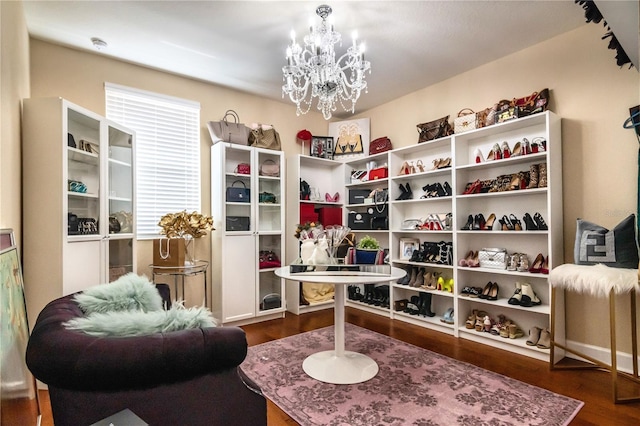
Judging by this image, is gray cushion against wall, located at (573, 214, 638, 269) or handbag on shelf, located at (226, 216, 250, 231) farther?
handbag on shelf, located at (226, 216, 250, 231)

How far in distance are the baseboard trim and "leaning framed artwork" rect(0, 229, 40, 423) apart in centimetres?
370

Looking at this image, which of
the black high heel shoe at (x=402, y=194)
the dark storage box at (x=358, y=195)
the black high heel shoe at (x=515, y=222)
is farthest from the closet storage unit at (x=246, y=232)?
the black high heel shoe at (x=515, y=222)

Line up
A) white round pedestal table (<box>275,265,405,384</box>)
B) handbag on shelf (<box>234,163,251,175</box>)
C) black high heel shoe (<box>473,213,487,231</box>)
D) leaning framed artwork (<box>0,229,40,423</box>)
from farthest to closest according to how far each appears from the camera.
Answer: handbag on shelf (<box>234,163,251,175</box>) < black high heel shoe (<box>473,213,487,231</box>) < white round pedestal table (<box>275,265,405,384</box>) < leaning framed artwork (<box>0,229,40,423</box>)

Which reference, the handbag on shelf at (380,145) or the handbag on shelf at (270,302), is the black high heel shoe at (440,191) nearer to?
the handbag on shelf at (380,145)

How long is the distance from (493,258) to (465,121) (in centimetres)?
143

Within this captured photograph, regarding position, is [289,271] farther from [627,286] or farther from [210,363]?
[627,286]

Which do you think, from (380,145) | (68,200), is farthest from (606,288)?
(68,200)

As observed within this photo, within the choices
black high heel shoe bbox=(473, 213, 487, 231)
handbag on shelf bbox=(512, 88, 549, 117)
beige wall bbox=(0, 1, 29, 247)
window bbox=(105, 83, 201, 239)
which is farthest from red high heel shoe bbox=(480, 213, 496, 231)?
beige wall bbox=(0, 1, 29, 247)

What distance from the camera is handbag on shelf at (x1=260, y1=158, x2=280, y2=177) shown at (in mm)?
3896

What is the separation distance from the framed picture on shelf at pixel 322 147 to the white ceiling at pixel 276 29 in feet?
4.19

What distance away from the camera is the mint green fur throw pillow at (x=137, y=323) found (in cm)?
103

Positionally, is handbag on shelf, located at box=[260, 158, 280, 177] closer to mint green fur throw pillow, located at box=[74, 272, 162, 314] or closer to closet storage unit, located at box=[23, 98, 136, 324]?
closet storage unit, located at box=[23, 98, 136, 324]

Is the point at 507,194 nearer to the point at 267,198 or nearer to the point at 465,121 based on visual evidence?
the point at 465,121

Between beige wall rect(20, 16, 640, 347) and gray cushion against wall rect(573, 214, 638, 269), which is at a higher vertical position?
beige wall rect(20, 16, 640, 347)
